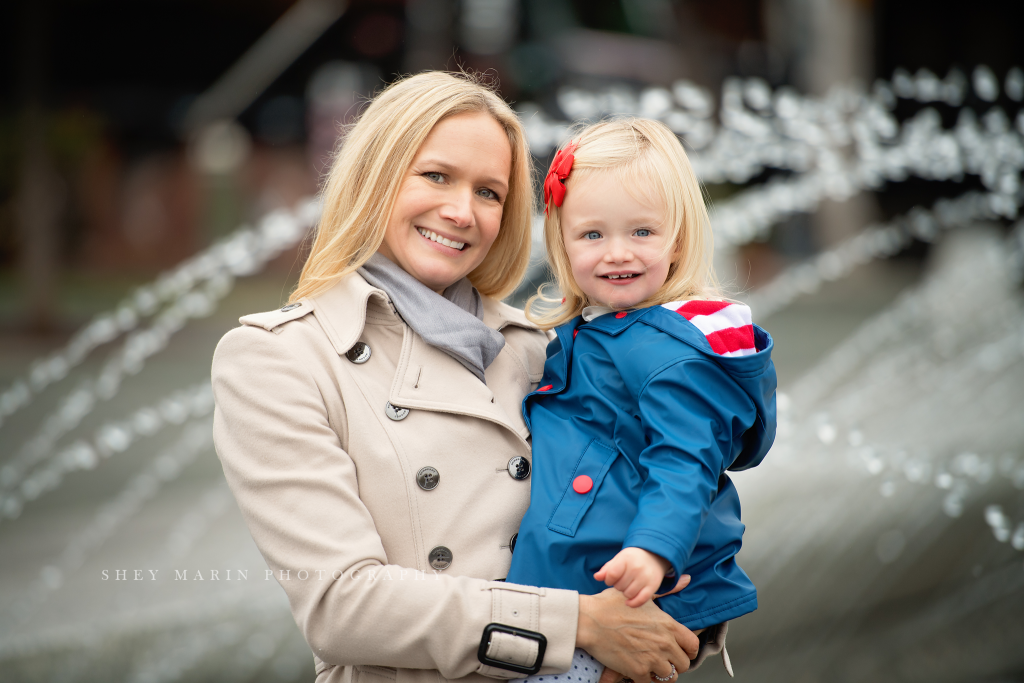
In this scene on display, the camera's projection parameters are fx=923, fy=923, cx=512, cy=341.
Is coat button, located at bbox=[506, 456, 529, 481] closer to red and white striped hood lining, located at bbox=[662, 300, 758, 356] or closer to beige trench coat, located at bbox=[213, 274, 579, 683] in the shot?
beige trench coat, located at bbox=[213, 274, 579, 683]

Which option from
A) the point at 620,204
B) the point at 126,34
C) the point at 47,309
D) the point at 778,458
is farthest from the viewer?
the point at 126,34

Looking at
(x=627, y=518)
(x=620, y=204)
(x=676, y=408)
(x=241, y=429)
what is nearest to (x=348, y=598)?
(x=241, y=429)

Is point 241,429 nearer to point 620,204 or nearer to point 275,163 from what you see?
point 620,204

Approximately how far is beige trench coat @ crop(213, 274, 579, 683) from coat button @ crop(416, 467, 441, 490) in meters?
0.01

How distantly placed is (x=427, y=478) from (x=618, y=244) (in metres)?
0.63

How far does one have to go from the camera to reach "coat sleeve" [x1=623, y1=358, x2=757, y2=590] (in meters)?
1.62

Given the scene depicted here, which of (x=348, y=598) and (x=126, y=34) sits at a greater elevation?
(x=126, y=34)

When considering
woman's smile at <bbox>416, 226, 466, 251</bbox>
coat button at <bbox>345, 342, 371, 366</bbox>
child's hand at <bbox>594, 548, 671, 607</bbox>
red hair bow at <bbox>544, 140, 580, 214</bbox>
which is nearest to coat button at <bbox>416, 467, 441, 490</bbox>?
coat button at <bbox>345, 342, 371, 366</bbox>

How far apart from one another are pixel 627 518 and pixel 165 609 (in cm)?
291

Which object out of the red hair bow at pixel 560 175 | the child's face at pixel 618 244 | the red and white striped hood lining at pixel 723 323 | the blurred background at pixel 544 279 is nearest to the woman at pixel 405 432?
the red hair bow at pixel 560 175

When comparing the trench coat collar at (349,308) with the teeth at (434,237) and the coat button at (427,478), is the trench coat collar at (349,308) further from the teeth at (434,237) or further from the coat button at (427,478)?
the coat button at (427,478)

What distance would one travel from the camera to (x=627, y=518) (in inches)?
70.0

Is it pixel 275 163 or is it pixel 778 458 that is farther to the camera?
pixel 275 163

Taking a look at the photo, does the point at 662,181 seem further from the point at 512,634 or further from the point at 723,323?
the point at 512,634
